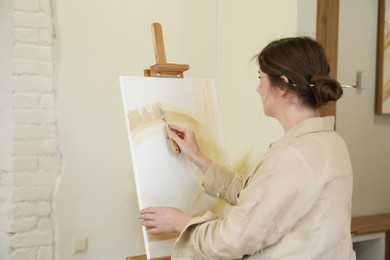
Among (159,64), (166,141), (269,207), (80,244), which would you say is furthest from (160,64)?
(80,244)

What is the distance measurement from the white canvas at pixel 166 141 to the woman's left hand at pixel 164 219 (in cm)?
8

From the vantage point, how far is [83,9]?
82.1 inches

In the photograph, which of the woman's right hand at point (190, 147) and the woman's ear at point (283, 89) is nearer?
the woman's ear at point (283, 89)

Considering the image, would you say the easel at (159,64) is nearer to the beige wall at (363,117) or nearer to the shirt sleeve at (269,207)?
the shirt sleeve at (269,207)

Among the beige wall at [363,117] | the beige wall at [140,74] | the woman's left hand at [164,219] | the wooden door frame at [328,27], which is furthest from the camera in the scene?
the beige wall at [363,117]

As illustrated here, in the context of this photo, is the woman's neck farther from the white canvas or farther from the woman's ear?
the white canvas

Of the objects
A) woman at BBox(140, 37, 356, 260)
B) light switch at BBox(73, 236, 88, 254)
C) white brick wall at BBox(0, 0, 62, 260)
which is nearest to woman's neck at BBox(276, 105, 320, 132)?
woman at BBox(140, 37, 356, 260)

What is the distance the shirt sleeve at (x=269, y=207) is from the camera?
1006 mm

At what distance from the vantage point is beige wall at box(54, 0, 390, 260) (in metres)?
2.08

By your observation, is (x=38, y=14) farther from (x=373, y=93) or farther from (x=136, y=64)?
(x=373, y=93)

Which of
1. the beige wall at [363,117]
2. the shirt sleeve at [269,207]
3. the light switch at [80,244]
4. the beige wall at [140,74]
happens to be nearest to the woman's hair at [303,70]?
the shirt sleeve at [269,207]

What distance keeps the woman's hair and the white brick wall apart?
1239 mm

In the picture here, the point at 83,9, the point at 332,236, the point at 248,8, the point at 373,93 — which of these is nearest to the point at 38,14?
the point at 83,9

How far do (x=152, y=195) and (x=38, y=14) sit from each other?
1060mm
